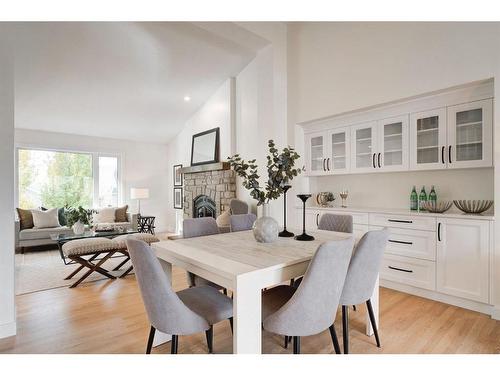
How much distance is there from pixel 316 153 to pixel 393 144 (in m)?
1.06

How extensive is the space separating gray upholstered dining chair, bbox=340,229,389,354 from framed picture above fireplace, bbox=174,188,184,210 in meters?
5.76

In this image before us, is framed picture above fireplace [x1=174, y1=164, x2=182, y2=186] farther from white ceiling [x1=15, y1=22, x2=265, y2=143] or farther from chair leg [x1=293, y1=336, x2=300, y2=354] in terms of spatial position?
chair leg [x1=293, y1=336, x2=300, y2=354]

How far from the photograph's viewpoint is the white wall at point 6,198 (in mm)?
2074

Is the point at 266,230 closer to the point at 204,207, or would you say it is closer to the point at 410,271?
the point at 410,271

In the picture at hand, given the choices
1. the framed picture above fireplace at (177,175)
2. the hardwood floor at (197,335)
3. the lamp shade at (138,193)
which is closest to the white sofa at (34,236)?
the lamp shade at (138,193)

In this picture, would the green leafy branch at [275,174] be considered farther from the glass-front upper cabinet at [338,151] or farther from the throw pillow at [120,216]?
the throw pillow at [120,216]

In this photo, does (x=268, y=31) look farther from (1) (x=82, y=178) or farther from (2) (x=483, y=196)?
(1) (x=82, y=178)

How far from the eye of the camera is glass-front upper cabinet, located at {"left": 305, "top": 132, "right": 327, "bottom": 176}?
Answer: 3.92 m

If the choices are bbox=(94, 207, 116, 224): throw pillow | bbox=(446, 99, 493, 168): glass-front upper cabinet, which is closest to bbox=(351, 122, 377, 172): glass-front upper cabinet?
bbox=(446, 99, 493, 168): glass-front upper cabinet

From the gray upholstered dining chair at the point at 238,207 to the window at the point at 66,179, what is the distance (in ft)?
11.3

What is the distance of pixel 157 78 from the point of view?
4914 millimetres

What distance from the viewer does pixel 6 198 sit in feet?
6.91
